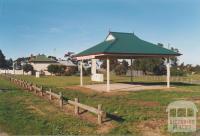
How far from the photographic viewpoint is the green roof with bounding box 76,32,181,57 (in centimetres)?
2939

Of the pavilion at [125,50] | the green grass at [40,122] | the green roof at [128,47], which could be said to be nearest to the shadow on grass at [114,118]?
the green grass at [40,122]

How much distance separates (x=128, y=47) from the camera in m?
31.0

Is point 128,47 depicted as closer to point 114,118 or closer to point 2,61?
point 114,118

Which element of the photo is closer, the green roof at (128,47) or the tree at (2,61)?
the green roof at (128,47)

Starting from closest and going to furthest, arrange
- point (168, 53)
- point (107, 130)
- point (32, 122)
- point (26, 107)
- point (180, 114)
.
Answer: point (107, 130), point (32, 122), point (180, 114), point (26, 107), point (168, 53)

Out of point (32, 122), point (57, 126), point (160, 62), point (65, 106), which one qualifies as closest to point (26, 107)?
point (65, 106)

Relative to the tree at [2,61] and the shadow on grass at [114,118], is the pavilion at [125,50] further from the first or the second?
the tree at [2,61]

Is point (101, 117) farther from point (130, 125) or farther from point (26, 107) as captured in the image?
point (26, 107)

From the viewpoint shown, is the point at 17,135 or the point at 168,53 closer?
the point at 17,135

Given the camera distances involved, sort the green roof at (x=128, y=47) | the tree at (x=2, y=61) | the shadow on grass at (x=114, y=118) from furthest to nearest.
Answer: the tree at (x=2, y=61), the green roof at (x=128, y=47), the shadow on grass at (x=114, y=118)

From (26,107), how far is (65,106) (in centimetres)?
212

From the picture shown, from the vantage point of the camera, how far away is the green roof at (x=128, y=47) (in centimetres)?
2939

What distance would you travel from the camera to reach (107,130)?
11680 millimetres

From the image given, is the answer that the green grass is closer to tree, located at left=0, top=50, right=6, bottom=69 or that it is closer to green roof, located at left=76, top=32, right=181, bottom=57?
green roof, located at left=76, top=32, right=181, bottom=57
